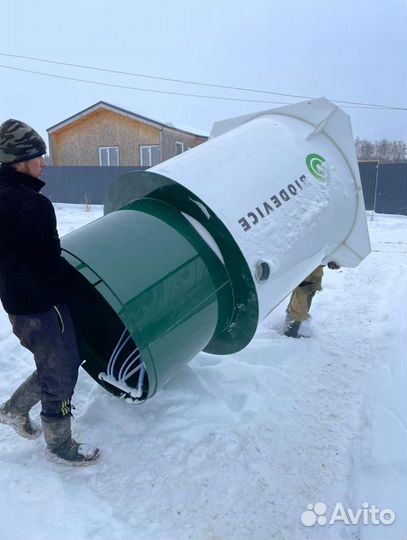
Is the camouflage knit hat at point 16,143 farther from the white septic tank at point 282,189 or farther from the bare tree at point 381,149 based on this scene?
the bare tree at point 381,149

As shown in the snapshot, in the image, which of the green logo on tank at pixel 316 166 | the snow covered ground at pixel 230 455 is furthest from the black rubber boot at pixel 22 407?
the green logo on tank at pixel 316 166

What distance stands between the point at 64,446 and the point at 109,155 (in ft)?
67.9

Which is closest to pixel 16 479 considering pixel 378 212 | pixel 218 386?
pixel 218 386

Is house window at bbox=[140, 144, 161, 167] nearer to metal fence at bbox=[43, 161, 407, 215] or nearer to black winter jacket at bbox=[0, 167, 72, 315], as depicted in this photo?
metal fence at bbox=[43, 161, 407, 215]

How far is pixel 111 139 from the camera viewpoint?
70.2 ft

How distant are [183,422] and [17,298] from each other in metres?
1.25

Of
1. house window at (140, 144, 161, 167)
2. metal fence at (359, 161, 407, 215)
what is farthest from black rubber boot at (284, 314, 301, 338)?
house window at (140, 144, 161, 167)

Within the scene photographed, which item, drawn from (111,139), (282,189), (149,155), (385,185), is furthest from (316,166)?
(111,139)

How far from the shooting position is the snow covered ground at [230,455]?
2170 mm

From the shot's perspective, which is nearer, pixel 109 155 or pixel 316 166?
pixel 316 166

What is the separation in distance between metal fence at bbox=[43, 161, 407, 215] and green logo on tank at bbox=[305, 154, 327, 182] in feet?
41.0

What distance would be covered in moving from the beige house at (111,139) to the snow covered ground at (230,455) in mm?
17903

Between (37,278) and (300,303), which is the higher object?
(37,278)

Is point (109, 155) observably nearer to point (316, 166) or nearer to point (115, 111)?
point (115, 111)
